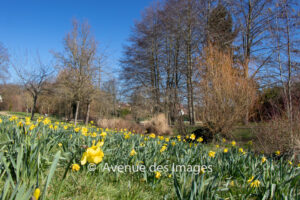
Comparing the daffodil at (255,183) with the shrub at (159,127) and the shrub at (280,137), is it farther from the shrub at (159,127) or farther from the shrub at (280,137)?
the shrub at (159,127)

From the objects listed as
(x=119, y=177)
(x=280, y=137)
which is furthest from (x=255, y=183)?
(x=280, y=137)

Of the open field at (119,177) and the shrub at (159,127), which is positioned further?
the shrub at (159,127)

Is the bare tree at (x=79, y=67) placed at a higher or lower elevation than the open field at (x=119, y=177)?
higher

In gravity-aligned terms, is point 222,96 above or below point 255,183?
above

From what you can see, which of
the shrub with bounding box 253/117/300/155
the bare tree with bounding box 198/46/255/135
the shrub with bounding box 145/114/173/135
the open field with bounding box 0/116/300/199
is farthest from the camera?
the shrub with bounding box 145/114/173/135

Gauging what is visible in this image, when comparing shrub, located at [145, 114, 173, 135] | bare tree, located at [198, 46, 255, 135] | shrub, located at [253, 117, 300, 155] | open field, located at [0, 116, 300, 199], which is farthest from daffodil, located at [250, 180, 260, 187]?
shrub, located at [145, 114, 173, 135]

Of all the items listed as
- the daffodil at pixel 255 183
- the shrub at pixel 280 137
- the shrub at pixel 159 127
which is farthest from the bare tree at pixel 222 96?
the daffodil at pixel 255 183

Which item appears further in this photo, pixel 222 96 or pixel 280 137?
pixel 222 96

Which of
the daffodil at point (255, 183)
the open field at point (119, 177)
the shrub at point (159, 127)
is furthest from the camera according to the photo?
the shrub at point (159, 127)

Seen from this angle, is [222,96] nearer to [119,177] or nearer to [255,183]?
[255,183]

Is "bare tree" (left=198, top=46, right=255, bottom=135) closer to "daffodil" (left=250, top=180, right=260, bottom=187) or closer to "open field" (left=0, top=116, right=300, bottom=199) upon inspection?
"open field" (left=0, top=116, right=300, bottom=199)

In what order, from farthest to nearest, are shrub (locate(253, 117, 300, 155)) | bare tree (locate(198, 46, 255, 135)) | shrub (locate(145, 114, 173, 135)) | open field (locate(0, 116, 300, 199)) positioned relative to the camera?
shrub (locate(145, 114, 173, 135))
bare tree (locate(198, 46, 255, 135))
shrub (locate(253, 117, 300, 155))
open field (locate(0, 116, 300, 199))

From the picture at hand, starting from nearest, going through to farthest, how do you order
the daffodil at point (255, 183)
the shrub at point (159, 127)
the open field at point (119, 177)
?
the open field at point (119, 177)
the daffodil at point (255, 183)
the shrub at point (159, 127)

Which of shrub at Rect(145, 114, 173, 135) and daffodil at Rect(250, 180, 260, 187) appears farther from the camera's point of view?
shrub at Rect(145, 114, 173, 135)
